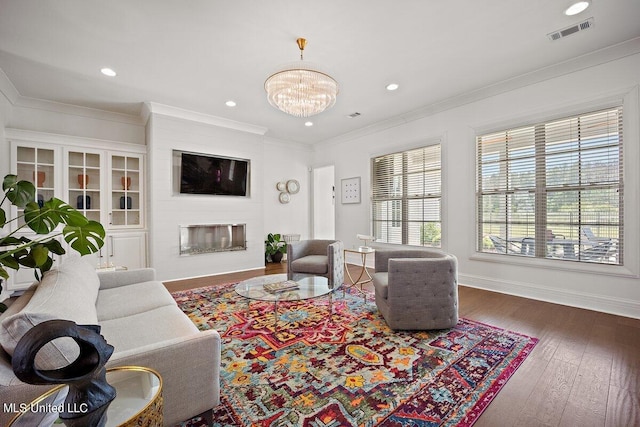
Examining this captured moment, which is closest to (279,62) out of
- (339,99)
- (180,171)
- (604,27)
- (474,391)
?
(339,99)

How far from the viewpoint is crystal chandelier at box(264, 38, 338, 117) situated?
270 centimetres

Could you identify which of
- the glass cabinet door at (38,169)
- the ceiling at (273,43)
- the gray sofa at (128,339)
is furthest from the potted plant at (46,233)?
the glass cabinet door at (38,169)

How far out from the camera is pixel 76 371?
2.70 feet

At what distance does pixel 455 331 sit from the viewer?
261 centimetres

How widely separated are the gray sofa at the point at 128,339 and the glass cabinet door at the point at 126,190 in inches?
104

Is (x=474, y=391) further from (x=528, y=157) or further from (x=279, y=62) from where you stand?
(x=279, y=62)

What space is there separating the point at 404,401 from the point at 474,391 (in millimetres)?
491

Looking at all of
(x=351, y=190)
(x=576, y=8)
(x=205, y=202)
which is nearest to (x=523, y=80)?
(x=576, y=8)

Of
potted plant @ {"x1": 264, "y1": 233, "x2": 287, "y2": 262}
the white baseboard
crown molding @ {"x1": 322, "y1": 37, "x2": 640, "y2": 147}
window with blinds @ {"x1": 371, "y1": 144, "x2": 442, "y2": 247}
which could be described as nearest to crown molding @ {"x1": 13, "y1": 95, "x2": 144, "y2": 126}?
potted plant @ {"x1": 264, "y1": 233, "x2": 287, "y2": 262}

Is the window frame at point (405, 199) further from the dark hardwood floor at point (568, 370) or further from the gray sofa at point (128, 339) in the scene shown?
the gray sofa at point (128, 339)

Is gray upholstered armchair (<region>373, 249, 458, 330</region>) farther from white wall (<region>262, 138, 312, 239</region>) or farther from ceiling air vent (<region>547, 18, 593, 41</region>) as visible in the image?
white wall (<region>262, 138, 312, 239</region>)

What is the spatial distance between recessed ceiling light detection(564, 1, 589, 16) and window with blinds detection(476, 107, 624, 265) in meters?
1.32

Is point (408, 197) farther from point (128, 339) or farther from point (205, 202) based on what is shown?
point (128, 339)

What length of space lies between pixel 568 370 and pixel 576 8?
2.96 m
